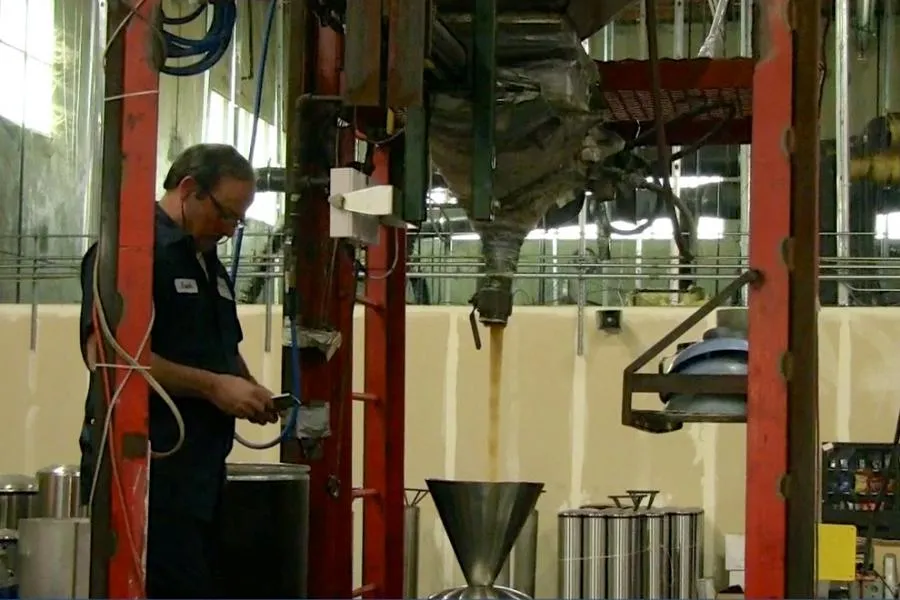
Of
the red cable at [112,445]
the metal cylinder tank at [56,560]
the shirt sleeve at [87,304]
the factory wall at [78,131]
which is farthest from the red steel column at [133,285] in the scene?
the factory wall at [78,131]

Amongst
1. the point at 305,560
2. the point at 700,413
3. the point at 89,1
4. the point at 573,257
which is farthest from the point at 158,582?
the point at 89,1

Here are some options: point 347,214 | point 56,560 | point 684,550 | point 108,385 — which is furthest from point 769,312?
point 684,550

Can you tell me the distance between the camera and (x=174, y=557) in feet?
8.97

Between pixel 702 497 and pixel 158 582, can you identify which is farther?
pixel 702 497

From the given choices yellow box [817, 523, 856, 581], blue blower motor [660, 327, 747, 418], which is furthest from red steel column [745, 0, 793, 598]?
yellow box [817, 523, 856, 581]

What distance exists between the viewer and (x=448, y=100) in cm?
301

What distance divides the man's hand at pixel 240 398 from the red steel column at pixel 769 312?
40.6 inches

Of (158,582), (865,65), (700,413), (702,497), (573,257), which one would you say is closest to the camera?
(700,413)

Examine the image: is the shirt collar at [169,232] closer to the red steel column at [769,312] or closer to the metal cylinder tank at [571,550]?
the red steel column at [769,312]

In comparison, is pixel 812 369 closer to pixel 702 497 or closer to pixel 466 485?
pixel 466 485

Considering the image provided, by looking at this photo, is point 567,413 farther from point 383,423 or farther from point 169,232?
point 169,232

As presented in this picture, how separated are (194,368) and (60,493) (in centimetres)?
272

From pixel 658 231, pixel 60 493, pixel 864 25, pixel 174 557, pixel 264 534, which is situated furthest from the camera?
pixel 658 231

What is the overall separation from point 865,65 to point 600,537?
484 centimetres
